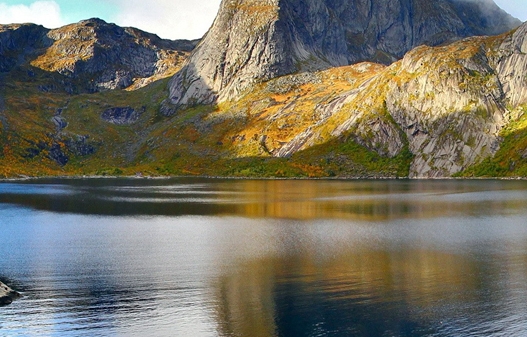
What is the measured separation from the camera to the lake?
144 feet

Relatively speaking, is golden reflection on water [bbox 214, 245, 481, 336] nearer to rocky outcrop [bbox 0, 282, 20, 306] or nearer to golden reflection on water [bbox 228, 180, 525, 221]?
rocky outcrop [bbox 0, 282, 20, 306]

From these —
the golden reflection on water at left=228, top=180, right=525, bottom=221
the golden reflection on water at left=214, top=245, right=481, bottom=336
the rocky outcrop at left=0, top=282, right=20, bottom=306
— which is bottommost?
the golden reflection on water at left=214, top=245, right=481, bottom=336

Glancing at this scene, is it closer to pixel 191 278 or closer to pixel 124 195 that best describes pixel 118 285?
pixel 191 278

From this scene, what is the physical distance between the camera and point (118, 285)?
54344mm

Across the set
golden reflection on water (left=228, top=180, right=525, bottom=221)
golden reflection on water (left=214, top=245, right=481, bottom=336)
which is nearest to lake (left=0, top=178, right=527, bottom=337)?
golden reflection on water (left=214, top=245, right=481, bottom=336)

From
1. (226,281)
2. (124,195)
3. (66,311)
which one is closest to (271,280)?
(226,281)

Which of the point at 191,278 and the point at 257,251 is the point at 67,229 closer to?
the point at 257,251

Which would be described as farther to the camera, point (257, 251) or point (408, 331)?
point (257, 251)

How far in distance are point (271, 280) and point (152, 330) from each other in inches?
655

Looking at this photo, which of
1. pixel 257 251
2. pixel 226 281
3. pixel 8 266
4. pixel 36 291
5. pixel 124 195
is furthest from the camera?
pixel 124 195

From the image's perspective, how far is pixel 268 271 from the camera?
60375mm

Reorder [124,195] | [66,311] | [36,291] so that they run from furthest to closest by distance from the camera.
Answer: [124,195], [36,291], [66,311]

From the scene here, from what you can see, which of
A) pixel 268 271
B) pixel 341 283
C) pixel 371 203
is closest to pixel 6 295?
pixel 268 271

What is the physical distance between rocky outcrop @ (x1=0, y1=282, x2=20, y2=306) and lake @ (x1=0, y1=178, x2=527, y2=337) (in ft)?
3.95
